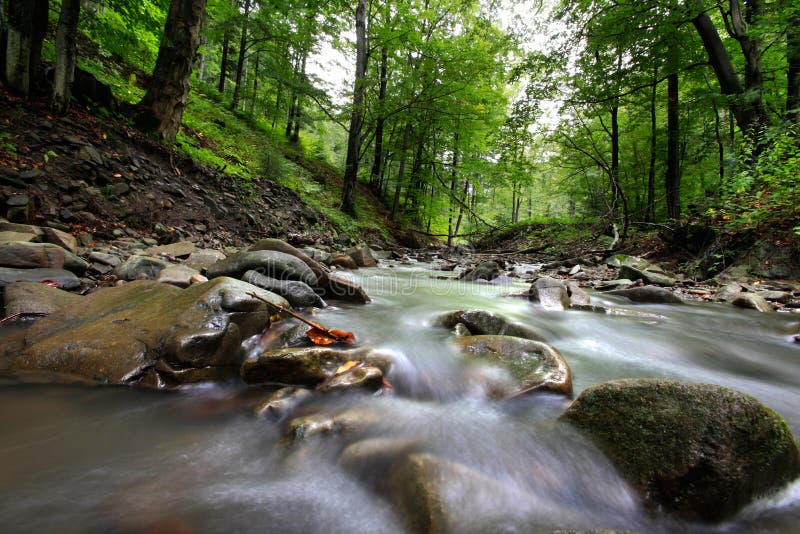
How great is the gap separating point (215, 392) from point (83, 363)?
34.9 inches

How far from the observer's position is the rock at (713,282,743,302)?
5395 millimetres

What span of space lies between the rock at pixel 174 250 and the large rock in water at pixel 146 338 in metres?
1.99

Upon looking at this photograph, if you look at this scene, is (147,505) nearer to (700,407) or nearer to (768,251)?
(700,407)

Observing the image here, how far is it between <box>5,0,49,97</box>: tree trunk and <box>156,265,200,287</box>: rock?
447cm

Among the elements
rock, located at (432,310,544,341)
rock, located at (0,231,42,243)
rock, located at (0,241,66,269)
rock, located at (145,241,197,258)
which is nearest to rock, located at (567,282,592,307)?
rock, located at (432,310,544,341)

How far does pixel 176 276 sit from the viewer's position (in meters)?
3.68

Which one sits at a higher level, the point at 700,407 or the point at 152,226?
the point at 152,226

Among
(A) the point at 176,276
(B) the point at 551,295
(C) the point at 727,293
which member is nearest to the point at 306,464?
(A) the point at 176,276

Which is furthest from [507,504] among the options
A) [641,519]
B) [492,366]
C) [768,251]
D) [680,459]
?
[768,251]

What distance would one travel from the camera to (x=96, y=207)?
497 cm

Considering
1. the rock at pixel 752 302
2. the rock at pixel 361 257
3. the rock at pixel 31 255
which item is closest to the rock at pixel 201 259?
the rock at pixel 31 255

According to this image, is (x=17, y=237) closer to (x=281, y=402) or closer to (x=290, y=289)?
(x=290, y=289)

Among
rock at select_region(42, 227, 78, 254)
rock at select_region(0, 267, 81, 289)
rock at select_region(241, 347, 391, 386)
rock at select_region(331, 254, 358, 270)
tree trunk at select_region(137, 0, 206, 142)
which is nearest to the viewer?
rock at select_region(241, 347, 391, 386)

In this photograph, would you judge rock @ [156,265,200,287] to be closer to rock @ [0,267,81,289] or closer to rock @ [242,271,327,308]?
rock @ [242,271,327,308]
